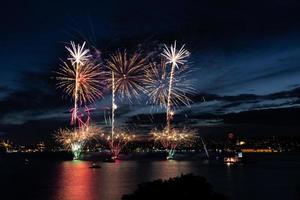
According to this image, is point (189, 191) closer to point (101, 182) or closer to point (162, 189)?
point (162, 189)

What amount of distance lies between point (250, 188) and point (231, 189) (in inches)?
191

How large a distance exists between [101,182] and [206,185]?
225 ft

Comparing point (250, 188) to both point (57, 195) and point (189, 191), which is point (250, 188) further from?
point (189, 191)

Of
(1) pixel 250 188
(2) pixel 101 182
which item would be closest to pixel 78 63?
(2) pixel 101 182

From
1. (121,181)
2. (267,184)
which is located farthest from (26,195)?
(267,184)

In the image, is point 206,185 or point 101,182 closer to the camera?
point 206,185

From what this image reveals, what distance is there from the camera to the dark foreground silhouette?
32.6 metres

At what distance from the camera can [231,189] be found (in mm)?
87375

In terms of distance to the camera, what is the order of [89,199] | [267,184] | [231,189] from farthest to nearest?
[267,184]
[231,189]
[89,199]

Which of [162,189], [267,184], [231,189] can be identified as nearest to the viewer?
[162,189]

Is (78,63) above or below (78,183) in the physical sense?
above

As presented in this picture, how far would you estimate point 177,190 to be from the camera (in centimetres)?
3316

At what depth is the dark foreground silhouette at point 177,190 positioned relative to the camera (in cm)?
3263

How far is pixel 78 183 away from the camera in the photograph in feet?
330
